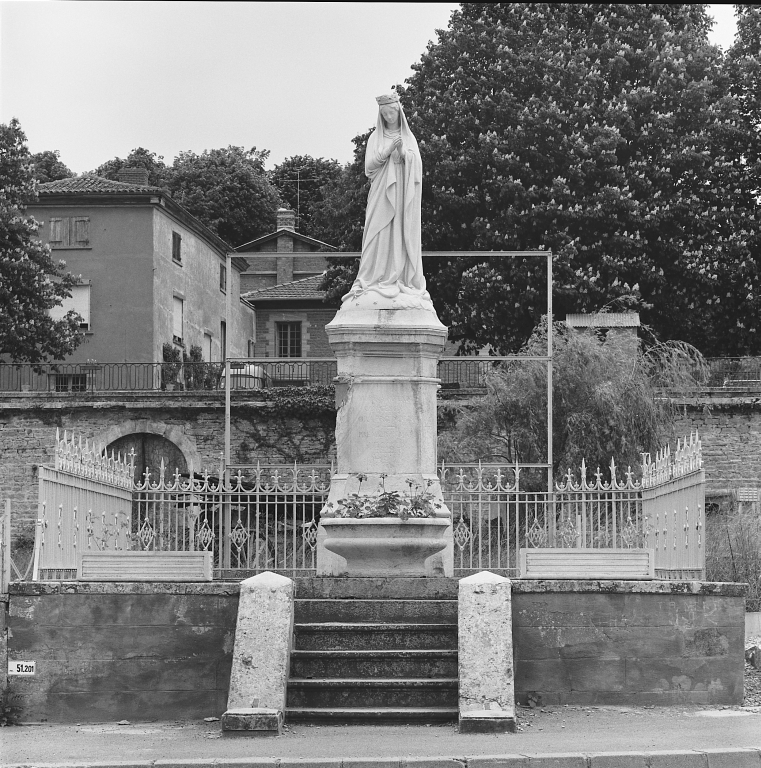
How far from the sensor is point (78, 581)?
11.4 metres

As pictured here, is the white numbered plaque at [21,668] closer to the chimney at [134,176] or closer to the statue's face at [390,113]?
the statue's face at [390,113]

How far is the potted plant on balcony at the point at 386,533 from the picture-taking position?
1208 centimetres

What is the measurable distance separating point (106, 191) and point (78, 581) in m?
27.7

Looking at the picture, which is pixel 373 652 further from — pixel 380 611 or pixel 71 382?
pixel 71 382

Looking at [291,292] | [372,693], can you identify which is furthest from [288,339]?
[372,693]

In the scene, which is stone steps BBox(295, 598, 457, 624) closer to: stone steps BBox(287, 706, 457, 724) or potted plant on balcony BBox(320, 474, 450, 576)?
potted plant on balcony BBox(320, 474, 450, 576)

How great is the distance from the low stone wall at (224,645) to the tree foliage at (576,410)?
11452 mm

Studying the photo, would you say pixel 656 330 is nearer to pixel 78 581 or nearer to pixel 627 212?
pixel 627 212

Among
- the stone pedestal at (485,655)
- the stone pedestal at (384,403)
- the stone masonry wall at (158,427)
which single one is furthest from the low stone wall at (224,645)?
the stone masonry wall at (158,427)

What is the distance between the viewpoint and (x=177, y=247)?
40062 mm

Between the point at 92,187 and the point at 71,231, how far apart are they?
4.44 feet

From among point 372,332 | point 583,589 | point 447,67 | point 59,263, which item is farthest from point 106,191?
point 583,589

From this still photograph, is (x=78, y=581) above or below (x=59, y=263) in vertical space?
below

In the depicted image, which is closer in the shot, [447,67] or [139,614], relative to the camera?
[139,614]
